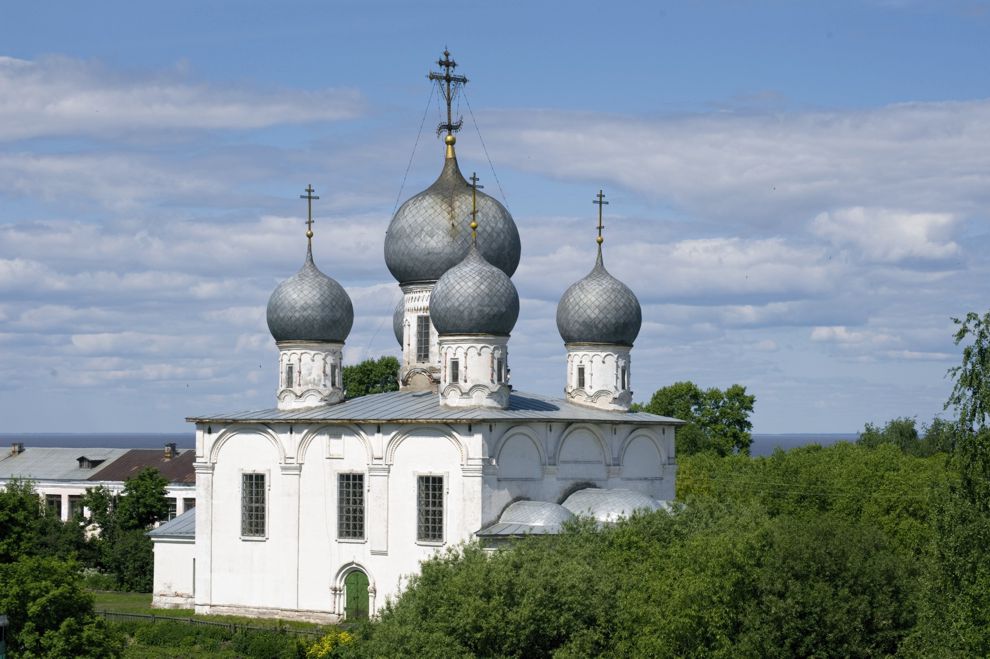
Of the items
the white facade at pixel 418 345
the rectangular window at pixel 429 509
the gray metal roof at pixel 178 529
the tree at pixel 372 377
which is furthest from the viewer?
the tree at pixel 372 377

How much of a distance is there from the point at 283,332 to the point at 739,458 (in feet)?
64.5

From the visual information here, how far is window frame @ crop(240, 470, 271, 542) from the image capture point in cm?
3744

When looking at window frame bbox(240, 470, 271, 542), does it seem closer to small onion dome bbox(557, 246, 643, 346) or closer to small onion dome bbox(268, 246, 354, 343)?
small onion dome bbox(268, 246, 354, 343)

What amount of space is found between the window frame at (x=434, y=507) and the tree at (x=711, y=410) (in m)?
32.8

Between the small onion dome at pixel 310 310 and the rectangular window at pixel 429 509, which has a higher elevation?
the small onion dome at pixel 310 310

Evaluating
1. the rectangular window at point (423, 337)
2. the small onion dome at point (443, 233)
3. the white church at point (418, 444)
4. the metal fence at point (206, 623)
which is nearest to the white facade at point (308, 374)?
the white church at point (418, 444)

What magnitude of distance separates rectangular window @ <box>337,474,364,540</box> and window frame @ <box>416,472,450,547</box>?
5.15 ft

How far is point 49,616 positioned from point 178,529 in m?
12.3

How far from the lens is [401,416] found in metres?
35.5

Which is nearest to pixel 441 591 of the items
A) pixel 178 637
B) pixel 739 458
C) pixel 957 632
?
pixel 957 632

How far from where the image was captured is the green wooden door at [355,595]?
117 ft

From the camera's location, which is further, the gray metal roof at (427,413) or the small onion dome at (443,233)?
the small onion dome at (443,233)

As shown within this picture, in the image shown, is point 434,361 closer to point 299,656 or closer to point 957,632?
point 299,656

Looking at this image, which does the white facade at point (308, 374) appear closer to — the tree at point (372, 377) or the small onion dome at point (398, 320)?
the small onion dome at point (398, 320)
